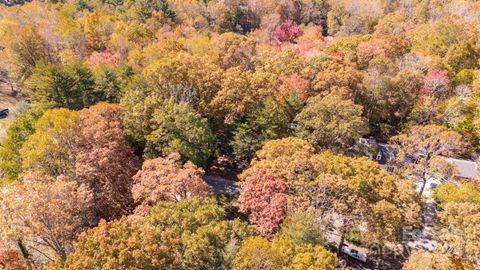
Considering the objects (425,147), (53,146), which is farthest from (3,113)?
(425,147)

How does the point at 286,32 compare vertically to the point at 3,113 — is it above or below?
above

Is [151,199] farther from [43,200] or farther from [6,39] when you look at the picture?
Answer: [6,39]

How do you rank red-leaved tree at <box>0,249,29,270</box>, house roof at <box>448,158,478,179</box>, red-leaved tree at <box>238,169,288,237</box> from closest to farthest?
red-leaved tree at <box>0,249,29,270</box> → red-leaved tree at <box>238,169,288,237</box> → house roof at <box>448,158,478,179</box>

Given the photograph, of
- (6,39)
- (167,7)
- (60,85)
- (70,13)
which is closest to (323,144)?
(60,85)

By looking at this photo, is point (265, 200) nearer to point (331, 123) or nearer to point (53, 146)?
point (331, 123)

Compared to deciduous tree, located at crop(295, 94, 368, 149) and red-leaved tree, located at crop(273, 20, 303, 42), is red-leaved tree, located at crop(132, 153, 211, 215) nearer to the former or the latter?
deciduous tree, located at crop(295, 94, 368, 149)

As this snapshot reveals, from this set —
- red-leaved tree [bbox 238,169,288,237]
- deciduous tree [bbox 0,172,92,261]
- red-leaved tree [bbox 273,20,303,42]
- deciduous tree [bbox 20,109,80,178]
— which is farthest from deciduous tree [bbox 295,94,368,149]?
red-leaved tree [bbox 273,20,303,42]
